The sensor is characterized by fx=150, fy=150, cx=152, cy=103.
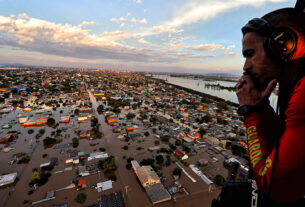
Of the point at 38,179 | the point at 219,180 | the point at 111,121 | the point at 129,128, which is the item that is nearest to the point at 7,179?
the point at 38,179

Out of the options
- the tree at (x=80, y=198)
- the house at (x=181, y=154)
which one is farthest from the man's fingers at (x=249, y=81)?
the house at (x=181, y=154)

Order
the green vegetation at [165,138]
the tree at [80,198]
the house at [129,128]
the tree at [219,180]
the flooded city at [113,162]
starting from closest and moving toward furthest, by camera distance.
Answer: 1. the tree at [80,198]
2. the flooded city at [113,162]
3. the tree at [219,180]
4. the green vegetation at [165,138]
5. the house at [129,128]

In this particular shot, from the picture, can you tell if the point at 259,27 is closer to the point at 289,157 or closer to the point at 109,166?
the point at 289,157

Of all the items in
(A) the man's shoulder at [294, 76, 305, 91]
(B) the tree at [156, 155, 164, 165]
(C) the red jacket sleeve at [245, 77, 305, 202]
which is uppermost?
(A) the man's shoulder at [294, 76, 305, 91]

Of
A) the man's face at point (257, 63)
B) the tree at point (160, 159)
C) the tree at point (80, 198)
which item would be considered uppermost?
the man's face at point (257, 63)

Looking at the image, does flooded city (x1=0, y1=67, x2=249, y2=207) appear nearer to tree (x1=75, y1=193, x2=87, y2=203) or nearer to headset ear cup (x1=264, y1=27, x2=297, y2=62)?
tree (x1=75, y1=193, x2=87, y2=203)

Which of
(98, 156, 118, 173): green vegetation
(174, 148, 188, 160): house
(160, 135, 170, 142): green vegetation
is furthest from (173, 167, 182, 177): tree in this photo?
(160, 135, 170, 142): green vegetation

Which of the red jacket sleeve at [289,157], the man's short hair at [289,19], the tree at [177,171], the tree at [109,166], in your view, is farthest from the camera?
the tree at [109,166]

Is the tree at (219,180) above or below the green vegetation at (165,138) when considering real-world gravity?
below

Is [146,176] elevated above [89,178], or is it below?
above

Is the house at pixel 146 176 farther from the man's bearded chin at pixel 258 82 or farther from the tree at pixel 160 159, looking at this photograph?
the man's bearded chin at pixel 258 82
